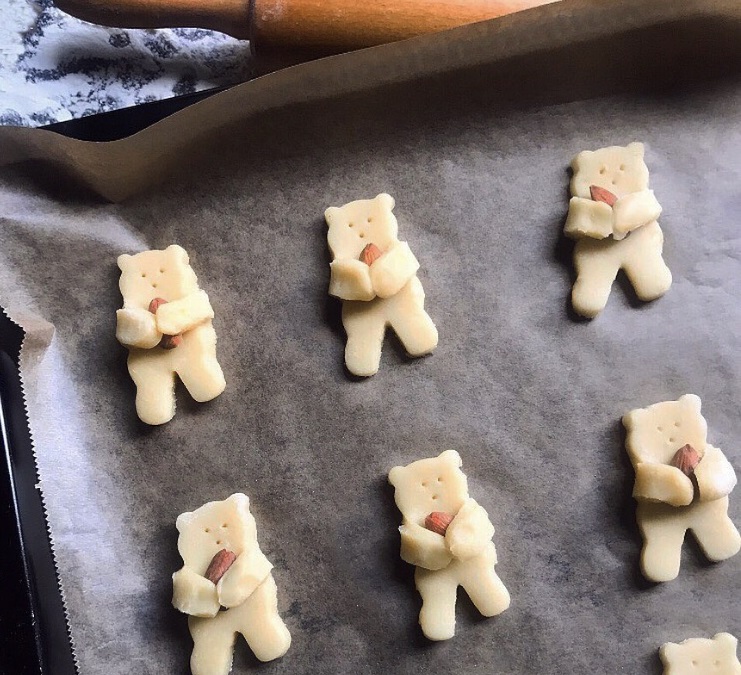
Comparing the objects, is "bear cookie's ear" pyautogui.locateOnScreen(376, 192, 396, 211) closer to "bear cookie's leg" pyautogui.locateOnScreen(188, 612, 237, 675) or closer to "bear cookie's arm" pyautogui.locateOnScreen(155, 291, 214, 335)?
"bear cookie's arm" pyautogui.locateOnScreen(155, 291, 214, 335)

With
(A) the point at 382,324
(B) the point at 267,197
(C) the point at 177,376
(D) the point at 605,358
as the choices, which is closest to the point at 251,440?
(C) the point at 177,376

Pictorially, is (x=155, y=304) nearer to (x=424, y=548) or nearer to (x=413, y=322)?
(x=413, y=322)

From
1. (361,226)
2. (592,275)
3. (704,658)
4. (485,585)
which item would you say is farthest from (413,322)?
(704,658)

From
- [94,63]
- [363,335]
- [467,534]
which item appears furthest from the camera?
[94,63]

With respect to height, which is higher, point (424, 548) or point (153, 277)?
point (153, 277)

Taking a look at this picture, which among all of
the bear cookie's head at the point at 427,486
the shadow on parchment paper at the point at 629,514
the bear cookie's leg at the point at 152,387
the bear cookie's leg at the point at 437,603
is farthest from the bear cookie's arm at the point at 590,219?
the bear cookie's leg at the point at 152,387

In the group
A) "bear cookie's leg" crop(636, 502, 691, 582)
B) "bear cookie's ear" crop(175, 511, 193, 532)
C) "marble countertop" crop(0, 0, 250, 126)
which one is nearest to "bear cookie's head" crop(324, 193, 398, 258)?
"marble countertop" crop(0, 0, 250, 126)
